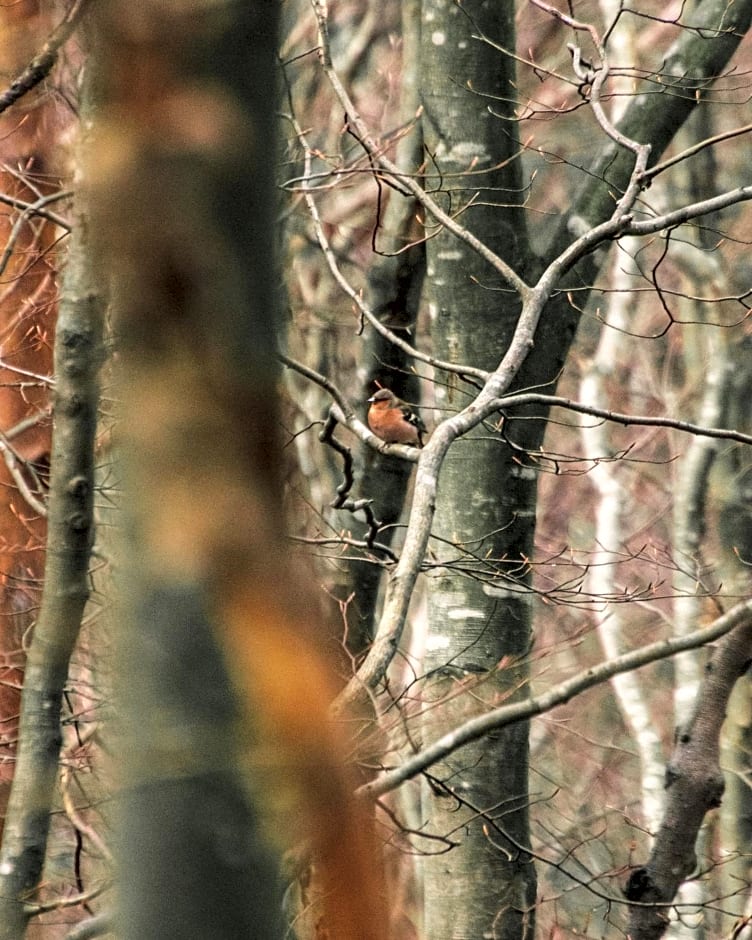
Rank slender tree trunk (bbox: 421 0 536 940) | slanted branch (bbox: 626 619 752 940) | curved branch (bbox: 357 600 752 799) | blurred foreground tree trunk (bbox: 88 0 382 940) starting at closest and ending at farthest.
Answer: blurred foreground tree trunk (bbox: 88 0 382 940)
curved branch (bbox: 357 600 752 799)
slanted branch (bbox: 626 619 752 940)
slender tree trunk (bbox: 421 0 536 940)

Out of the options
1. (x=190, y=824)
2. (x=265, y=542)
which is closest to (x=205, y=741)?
(x=190, y=824)

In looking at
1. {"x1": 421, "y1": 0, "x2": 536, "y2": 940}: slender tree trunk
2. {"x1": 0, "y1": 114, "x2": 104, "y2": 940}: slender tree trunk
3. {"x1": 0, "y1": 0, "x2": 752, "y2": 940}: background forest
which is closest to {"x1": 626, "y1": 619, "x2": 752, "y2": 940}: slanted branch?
{"x1": 0, "y1": 0, "x2": 752, "y2": 940}: background forest

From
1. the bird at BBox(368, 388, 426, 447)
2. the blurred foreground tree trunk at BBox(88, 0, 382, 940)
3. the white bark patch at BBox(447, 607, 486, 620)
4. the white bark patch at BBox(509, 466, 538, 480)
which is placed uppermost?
the bird at BBox(368, 388, 426, 447)

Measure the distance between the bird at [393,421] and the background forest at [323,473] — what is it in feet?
0.53

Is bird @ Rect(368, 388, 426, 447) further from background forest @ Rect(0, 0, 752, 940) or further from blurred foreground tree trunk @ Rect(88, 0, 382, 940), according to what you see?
blurred foreground tree trunk @ Rect(88, 0, 382, 940)

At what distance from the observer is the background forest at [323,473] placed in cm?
106

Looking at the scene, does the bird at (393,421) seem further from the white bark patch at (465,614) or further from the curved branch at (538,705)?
the curved branch at (538,705)

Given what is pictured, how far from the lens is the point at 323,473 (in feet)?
32.5

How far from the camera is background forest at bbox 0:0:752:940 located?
1.06 metres

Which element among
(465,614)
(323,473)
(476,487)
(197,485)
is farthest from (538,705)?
(323,473)

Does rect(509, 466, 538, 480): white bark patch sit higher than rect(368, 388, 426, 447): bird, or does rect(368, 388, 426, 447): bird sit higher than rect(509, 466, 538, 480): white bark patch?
rect(368, 388, 426, 447): bird

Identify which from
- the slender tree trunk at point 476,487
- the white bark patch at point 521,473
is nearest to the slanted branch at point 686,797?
the slender tree trunk at point 476,487

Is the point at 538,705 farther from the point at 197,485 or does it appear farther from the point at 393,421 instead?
the point at 393,421

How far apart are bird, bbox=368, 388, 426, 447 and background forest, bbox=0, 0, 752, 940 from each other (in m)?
0.16
